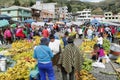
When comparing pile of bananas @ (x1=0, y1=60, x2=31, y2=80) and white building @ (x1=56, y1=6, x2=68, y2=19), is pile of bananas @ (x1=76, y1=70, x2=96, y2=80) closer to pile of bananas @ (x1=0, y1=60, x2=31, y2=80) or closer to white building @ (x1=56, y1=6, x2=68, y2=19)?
pile of bananas @ (x1=0, y1=60, x2=31, y2=80)

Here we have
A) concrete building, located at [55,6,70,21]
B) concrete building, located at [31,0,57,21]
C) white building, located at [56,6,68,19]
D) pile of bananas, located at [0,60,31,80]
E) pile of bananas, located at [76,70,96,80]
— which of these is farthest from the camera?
white building, located at [56,6,68,19]

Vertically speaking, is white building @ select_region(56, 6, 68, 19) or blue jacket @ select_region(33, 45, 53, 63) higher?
blue jacket @ select_region(33, 45, 53, 63)

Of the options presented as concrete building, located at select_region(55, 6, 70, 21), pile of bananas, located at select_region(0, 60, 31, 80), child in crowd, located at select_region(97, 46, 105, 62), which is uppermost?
pile of bananas, located at select_region(0, 60, 31, 80)

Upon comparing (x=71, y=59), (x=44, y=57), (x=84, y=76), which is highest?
(x=44, y=57)

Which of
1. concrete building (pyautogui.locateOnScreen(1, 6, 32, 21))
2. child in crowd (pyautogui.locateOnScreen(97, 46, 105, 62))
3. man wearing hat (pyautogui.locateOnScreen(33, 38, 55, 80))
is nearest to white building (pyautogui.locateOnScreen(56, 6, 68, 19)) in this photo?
concrete building (pyautogui.locateOnScreen(1, 6, 32, 21))

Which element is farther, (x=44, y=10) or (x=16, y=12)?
(x=44, y=10)

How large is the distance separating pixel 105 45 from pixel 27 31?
822cm

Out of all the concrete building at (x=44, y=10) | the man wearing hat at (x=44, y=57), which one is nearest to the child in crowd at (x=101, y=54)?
the man wearing hat at (x=44, y=57)

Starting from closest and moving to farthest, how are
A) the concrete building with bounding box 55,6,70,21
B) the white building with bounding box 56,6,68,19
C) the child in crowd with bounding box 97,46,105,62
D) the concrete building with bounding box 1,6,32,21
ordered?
the child in crowd with bounding box 97,46,105,62, the concrete building with bounding box 1,6,32,21, the concrete building with bounding box 55,6,70,21, the white building with bounding box 56,6,68,19

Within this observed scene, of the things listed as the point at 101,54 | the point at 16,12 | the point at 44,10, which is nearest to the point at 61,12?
the point at 44,10

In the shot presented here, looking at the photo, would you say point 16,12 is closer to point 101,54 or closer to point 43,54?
point 101,54

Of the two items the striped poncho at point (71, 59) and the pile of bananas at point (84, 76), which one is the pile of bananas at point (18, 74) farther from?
the pile of bananas at point (84, 76)

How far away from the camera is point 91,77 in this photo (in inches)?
396

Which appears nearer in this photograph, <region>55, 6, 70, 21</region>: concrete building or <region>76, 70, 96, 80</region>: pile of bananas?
<region>76, 70, 96, 80</region>: pile of bananas
